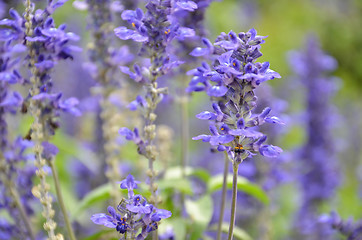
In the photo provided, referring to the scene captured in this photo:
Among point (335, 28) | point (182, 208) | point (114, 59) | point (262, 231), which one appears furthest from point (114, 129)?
point (335, 28)

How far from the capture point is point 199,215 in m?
3.00

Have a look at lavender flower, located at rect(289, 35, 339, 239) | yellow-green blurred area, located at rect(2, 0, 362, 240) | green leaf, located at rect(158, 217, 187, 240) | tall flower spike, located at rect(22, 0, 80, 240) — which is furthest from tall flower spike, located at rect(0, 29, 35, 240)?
lavender flower, located at rect(289, 35, 339, 239)

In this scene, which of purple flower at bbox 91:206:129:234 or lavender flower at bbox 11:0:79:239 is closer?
purple flower at bbox 91:206:129:234

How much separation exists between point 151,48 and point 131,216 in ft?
2.77

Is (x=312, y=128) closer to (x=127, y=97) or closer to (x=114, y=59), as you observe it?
(x=127, y=97)

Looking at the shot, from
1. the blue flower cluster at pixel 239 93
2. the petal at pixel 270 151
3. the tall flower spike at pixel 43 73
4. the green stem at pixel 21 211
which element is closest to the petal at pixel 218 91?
the blue flower cluster at pixel 239 93

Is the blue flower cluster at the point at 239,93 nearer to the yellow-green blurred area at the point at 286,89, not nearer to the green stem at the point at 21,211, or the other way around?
the yellow-green blurred area at the point at 286,89

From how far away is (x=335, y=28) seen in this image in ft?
38.5

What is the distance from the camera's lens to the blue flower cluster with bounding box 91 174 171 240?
1.86m

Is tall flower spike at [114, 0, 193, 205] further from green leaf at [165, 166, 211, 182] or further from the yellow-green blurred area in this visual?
green leaf at [165, 166, 211, 182]

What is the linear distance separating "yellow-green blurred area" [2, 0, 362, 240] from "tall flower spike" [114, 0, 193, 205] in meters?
0.79

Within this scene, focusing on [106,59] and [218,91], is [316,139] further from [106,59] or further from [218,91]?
[218,91]

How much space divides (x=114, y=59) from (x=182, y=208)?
1.19 metres

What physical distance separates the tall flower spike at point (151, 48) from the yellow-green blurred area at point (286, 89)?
0.79m
